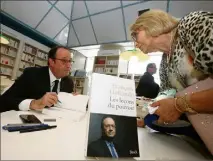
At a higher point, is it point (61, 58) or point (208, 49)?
point (61, 58)

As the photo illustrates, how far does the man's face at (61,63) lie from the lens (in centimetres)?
156

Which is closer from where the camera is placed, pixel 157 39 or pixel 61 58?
pixel 157 39

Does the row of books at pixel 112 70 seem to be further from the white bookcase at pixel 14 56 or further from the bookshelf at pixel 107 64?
the white bookcase at pixel 14 56

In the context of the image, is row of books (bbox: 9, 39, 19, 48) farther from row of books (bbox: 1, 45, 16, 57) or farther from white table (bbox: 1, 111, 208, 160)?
white table (bbox: 1, 111, 208, 160)

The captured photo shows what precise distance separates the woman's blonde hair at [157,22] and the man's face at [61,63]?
2.74 feet

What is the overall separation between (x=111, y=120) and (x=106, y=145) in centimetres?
7

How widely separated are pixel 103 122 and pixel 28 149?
0.18 meters

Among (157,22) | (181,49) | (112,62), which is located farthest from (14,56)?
(181,49)

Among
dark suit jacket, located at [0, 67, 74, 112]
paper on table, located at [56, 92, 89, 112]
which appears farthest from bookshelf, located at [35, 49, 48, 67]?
paper on table, located at [56, 92, 89, 112]

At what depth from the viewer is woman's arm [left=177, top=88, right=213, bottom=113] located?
55 centimetres

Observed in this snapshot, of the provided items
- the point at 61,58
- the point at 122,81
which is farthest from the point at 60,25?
the point at 122,81

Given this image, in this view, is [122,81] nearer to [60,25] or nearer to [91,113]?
[91,113]

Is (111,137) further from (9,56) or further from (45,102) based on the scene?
(9,56)

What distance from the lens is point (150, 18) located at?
97 cm
